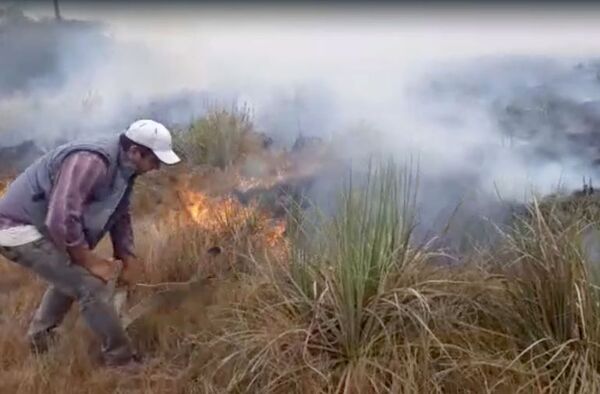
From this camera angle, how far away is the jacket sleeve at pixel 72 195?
398cm

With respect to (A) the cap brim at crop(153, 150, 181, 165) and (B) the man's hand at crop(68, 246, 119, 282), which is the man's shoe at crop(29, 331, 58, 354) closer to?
(B) the man's hand at crop(68, 246, 119, 282)

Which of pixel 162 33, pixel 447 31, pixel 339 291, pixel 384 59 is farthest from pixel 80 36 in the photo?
pixel 339 291

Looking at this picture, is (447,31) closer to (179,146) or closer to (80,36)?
(179,146)

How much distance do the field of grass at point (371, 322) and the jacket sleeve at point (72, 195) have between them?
608 mm

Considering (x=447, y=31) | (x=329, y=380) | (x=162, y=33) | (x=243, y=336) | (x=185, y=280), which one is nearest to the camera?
(x=329, y=380)

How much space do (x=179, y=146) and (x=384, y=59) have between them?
1.47 m

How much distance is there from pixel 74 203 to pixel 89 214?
210 mm

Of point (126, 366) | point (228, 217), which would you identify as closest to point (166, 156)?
point (126, 366)

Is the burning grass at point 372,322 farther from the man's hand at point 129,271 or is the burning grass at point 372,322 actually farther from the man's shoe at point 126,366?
the man's hand at point 129,271

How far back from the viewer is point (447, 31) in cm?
569

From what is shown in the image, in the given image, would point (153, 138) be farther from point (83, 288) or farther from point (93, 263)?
point (83, 288)

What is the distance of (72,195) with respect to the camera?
4.01 metres

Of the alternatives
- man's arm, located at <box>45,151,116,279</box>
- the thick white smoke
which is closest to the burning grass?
man's arm, located at <box>45,151,116,279</box>

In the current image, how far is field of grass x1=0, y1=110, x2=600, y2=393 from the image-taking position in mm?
3627
